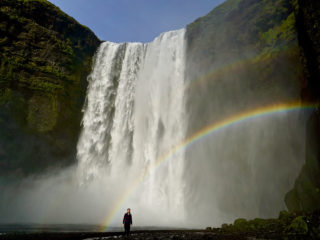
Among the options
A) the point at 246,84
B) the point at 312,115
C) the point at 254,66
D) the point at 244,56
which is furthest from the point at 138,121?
the point at 312,115

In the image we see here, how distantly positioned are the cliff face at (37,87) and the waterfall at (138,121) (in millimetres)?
2458

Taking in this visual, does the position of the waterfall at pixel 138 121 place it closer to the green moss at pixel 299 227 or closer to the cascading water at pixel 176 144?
the cascading water at pixel 176 144

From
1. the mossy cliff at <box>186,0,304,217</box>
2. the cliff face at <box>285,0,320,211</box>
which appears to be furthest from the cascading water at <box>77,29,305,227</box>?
the cliff face at <box>285,0,320,211</box>

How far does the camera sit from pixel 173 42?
1303 inches

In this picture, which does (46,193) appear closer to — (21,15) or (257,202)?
(21,15)

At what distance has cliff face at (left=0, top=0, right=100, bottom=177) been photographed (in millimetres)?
27625

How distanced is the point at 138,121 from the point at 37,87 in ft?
38.6

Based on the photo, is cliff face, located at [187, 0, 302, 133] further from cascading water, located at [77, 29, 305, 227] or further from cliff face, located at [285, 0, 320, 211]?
cliff face, located at [285, 0, 320, 211]

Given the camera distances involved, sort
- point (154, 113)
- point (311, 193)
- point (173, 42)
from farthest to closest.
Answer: point (173, 42) < point (154, 113) < point (311, 193)

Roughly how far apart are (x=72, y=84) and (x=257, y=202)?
24.4 metres

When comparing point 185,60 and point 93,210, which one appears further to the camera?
point 185,60

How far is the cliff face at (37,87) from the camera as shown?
27.6 metres

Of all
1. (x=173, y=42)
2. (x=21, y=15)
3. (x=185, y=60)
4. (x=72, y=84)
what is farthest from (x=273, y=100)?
(x=21, y=15)

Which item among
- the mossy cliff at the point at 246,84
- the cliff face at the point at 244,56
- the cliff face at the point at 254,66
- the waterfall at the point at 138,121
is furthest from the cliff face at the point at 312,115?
the waterfall at the point at 138,121
